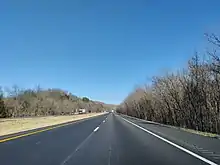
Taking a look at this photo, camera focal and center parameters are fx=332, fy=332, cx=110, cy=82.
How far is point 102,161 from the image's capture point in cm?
1044

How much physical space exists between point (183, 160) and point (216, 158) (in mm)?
1270

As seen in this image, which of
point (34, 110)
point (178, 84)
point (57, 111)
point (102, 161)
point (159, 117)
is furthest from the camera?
point (57, 111)

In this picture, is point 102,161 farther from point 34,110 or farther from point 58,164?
point 34,110

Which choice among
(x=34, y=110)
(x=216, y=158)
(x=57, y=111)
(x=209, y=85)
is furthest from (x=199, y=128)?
(x=57, y=111)

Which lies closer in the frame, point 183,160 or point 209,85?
point 183,160

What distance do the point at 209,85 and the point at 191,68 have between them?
11.3 feet

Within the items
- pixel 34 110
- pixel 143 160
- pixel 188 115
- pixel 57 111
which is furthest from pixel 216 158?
pixel 57 111

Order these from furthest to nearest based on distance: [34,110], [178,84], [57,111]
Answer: [57,111] → [34,110] → [178,84]

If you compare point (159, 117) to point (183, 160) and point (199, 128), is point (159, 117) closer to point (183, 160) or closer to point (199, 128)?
point (199, 128)

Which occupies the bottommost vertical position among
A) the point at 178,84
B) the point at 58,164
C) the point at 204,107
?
the point at 58,164

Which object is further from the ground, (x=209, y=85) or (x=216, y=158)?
(x=209, y=85)

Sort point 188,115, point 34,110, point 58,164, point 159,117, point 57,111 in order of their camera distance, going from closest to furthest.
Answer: point 58,164 < point 188,115 < point 159,117 < point 34,110 < point 57,111

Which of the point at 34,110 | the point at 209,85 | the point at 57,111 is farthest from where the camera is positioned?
the point at 57,111

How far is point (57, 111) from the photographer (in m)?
164
